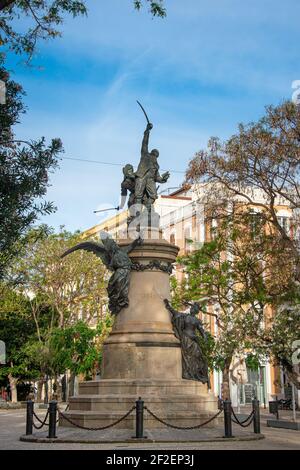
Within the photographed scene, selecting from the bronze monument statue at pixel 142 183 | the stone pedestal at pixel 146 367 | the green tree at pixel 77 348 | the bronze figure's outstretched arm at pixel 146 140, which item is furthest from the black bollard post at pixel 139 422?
the green tree at pixel 77 348

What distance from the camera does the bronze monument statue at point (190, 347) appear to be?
19016 mm

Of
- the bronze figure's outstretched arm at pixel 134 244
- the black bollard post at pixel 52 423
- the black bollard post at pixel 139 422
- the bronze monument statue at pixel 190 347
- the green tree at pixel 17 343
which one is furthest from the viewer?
the green tree at pixel 17 343

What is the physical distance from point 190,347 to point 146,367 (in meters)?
1.61

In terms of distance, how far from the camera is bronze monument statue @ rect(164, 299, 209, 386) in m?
19.0

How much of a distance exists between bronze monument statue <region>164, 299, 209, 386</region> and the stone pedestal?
21 cm

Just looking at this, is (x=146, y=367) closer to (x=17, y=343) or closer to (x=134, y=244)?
(x=134, y=244)

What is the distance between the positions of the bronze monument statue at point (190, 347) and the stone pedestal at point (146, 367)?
0.68 ft

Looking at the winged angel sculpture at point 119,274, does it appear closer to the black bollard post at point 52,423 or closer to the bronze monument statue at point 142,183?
the bronze monument statue at point 142,183

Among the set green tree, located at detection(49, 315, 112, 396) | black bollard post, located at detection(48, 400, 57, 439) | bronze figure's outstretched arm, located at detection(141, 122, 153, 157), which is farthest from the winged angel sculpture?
green tree, located at detection(49, 315, 112, 396)

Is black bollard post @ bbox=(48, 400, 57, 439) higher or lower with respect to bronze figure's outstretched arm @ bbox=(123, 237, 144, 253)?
lower

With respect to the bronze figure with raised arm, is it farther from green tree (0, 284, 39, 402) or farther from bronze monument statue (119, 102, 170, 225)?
green tree (0, 284, 39, 402)

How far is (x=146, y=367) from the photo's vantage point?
717 inches
